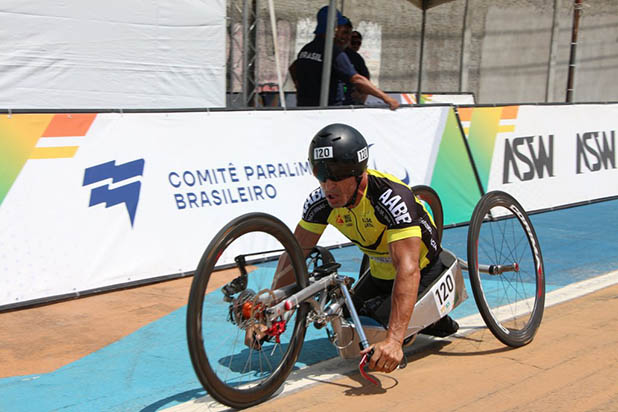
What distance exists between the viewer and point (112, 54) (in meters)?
11.6

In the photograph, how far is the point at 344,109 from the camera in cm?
884

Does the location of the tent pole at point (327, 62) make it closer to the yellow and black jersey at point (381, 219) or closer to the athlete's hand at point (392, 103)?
the athlete's hand at point (392, 103)

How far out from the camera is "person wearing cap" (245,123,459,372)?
4.20m

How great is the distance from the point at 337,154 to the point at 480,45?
2336 cm

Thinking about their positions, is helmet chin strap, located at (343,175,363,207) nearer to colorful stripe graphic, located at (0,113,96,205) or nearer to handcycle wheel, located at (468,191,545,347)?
handcycle wheel, located at (468,191,545,347)

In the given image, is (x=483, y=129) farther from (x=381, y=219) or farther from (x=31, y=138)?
(x=381, y=219)

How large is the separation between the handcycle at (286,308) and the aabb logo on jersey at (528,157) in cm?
476

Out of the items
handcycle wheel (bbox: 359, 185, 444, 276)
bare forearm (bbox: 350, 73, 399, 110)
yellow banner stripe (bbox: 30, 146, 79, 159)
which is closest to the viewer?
handcycle wheel (bbox: 359, 185, 444, 276)

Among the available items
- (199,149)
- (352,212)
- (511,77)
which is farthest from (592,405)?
(511,77)

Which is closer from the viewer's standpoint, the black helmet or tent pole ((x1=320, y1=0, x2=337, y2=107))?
the black helmet

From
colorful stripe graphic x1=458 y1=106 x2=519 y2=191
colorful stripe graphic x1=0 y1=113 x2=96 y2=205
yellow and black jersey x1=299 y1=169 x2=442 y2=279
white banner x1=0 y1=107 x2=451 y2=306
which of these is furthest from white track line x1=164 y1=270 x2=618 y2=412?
colorful stripe graphic x1=458 y1=106 x2=519 y2=191

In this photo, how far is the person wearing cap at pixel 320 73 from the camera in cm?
954

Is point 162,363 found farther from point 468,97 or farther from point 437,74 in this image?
point 437,74

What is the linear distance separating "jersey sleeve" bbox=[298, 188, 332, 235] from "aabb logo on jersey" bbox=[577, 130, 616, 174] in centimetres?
795
